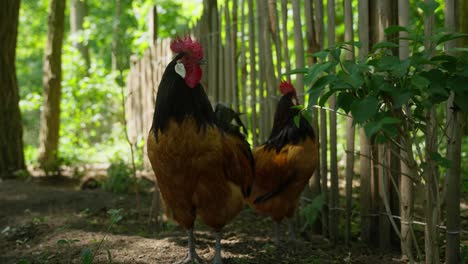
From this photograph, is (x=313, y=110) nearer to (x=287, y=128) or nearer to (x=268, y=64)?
(x=287, y=128)

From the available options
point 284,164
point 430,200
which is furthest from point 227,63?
point 430,200

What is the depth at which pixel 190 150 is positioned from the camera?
3518mm

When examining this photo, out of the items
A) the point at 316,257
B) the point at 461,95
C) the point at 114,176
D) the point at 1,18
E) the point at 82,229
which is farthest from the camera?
the point at 1,18

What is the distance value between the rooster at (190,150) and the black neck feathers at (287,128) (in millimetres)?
869

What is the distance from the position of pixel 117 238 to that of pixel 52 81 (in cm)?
600

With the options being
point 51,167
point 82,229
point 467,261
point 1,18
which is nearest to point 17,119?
point 51,167

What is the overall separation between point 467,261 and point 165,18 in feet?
35.8

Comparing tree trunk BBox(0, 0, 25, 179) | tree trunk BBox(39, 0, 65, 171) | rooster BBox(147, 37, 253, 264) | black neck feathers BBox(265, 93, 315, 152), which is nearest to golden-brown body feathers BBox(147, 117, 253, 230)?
rooster BBox(147, 37, 253, 264)

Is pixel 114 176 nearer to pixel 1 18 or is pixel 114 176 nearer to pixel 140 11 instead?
pixel 1 18

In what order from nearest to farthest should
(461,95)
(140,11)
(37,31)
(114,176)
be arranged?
(461,95) < (114,176) < (140,11) < (37,31)

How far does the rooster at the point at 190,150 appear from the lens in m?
3.53

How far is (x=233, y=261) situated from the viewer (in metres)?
3.85

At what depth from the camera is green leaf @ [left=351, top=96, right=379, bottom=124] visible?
7.24 feet

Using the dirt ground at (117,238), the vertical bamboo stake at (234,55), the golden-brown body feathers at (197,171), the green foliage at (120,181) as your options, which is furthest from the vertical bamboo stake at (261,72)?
the green foliage at (120,181)
